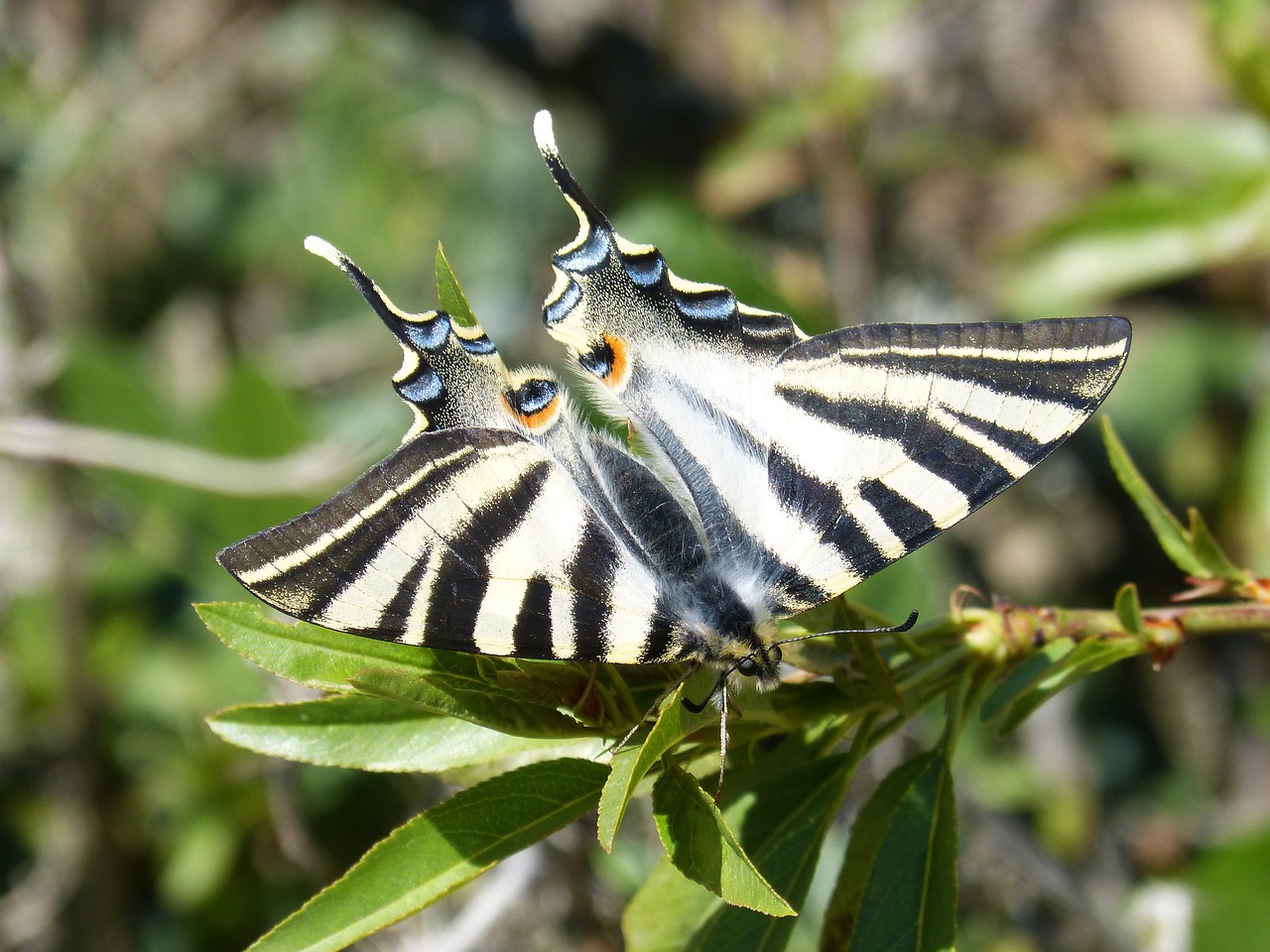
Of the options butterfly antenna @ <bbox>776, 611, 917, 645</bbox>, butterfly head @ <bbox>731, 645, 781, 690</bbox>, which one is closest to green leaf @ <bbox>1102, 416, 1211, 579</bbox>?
butterfly antenna @ <bbox>776, 611, 917, 645</bbox>

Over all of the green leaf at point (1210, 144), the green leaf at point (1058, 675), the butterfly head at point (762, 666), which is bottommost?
the green leaf at point (1058, 675)

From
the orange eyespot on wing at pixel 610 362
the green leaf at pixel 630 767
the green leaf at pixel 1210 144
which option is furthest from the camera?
the green leaf at pixel 1210 144

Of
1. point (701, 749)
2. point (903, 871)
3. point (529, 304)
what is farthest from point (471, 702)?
point (529, 304)

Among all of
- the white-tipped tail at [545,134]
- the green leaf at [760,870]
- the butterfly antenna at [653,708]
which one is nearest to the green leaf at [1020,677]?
the green leaf at [760,870]

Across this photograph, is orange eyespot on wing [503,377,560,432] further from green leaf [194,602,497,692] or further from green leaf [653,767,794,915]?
green leaf [653,767,794,915]

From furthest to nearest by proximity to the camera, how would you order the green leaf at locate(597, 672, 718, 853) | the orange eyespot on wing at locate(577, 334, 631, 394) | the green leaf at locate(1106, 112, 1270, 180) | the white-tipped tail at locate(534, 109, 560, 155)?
the green leaf at locate(1106, 112, 1270, 180) → the orange eyespot on wing at locate(577, 334, 631, 394) → the white-tipped tail at locate(534, 109, 560, 155) → the green leaf at locate(597, 672, 718, 853)

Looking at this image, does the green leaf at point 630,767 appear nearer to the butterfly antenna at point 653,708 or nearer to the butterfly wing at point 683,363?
the butterfly antenna at point 653,708
